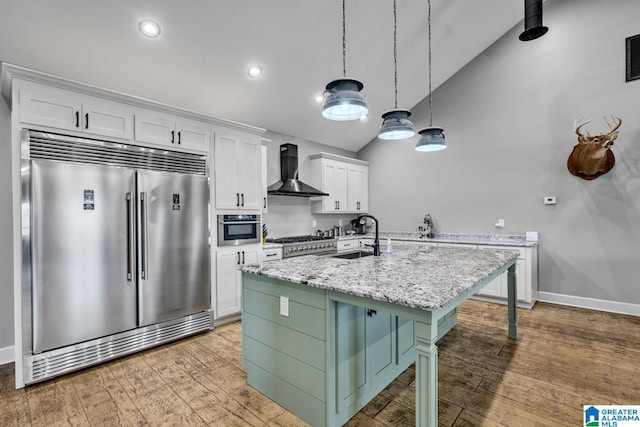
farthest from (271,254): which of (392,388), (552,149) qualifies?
(552,149)

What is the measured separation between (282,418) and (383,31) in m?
4.31

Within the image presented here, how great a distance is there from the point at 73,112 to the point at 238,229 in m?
1.92

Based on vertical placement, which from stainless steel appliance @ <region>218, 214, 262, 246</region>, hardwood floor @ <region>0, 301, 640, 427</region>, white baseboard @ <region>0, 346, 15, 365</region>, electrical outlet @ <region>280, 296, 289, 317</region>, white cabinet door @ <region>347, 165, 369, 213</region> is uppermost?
white cabinet door @ <region>347, 165, 369, 213</region>

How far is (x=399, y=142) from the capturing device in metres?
5.82

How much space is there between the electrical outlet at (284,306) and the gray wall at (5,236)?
107 inches

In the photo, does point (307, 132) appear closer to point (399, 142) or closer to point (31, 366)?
point (399, 142)

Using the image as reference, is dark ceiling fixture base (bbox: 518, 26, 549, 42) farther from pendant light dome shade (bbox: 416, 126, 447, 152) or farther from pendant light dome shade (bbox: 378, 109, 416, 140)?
pendant light dome shade (bbox: 378, 109, 416, 140)

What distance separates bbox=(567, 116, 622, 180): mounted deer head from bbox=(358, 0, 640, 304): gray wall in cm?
11

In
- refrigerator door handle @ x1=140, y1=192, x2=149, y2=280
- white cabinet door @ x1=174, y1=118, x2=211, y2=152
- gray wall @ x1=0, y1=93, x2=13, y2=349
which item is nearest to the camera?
gray wall @ x1=0, y1=93, x2=13, y2=349

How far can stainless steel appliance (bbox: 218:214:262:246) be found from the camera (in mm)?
3566

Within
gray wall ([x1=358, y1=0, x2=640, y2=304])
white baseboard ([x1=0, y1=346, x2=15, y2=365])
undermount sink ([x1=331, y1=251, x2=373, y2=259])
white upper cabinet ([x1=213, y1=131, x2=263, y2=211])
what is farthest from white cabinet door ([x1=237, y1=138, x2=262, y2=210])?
gray wall ([x1=358, y1=0, x2=640, y2=304])

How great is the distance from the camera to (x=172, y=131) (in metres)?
3.18

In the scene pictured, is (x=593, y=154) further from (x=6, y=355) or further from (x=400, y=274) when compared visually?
(x=6, y=355)

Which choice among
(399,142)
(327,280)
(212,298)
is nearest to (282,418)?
(327,280)
